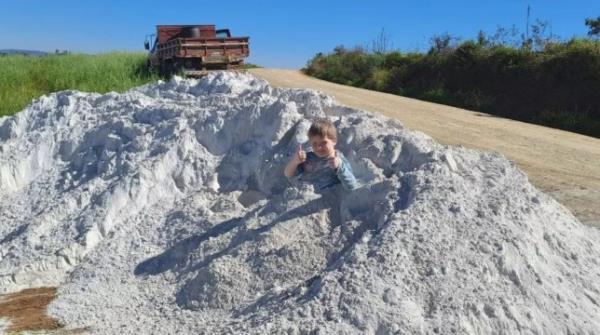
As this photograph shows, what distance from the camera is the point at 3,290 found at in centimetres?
511

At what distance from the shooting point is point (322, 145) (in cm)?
457

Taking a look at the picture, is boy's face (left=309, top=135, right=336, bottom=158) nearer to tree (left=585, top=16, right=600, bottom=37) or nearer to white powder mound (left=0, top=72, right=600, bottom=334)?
white powder mound (left=0, top=72, right=600, bottom=334)

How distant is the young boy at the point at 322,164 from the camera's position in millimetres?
4535

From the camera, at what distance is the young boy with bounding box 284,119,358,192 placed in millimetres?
4535

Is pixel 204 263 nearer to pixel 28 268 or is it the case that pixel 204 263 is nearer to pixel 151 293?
pixel 151 293

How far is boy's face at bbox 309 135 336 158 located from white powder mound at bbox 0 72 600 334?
0.30 m

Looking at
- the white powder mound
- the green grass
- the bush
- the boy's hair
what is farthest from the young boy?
the bush

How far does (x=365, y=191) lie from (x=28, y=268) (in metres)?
2.95

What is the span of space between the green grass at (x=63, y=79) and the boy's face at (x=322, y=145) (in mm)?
Answer: 8690

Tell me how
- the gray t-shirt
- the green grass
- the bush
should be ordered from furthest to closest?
the bush
the green grass
the gray t-shirt

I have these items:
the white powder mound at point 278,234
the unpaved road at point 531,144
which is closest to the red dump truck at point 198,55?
the unpaved road at point 531,144

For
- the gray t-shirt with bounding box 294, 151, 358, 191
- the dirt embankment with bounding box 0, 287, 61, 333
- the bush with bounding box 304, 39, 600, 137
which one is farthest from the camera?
the bush with bounding box 304, 39, 600, 137

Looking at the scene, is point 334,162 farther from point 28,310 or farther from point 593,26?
point 593,26

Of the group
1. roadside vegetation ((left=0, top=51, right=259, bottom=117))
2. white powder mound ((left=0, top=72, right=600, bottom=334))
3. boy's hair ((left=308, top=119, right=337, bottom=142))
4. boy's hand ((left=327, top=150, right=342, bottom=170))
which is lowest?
white powder mound ((left=0, top=72, right=600, bottom=334))
